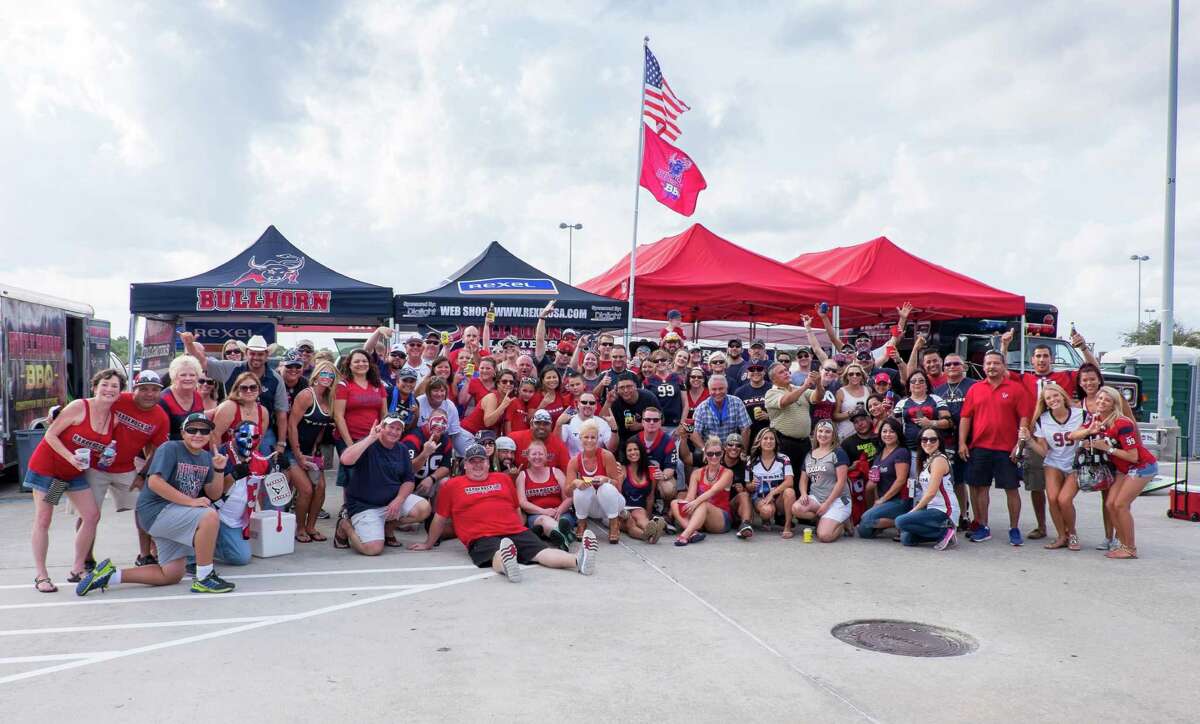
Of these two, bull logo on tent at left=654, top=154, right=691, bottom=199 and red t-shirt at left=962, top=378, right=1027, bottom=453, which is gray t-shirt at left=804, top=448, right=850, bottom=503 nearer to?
red t-shirt at left=962, top=378, right=1027, bottom=453

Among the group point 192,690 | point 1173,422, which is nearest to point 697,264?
point 1173,422

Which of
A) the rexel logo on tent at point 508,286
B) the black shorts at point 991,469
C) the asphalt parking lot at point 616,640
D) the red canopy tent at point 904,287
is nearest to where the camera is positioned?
the asphalt parking lot at point 616,640

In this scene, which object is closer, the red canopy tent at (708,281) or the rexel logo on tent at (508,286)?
the rexel logo on tent at (508,286)

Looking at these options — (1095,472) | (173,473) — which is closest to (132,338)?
(173,473)

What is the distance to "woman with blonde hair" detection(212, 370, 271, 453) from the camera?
20.2ft

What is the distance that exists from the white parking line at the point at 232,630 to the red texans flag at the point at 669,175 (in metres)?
8.51

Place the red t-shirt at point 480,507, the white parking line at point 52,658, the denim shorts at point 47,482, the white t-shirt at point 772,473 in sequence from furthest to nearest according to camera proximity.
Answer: the white t-shirt at point 772,473 < the red t-shirt at point 480,507 < the denim shorts at point 47,482 < the white parking line at point 52,658

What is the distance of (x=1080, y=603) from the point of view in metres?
5.62

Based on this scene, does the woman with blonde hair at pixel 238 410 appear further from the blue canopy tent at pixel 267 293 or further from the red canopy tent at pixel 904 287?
the red canopy tent at pixel 904 287

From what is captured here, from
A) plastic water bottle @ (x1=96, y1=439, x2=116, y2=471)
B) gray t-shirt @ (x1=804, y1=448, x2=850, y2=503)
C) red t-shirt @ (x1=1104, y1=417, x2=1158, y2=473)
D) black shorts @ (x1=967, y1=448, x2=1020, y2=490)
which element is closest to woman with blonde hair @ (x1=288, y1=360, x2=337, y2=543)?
plastic water bottle @ (x1=96, y1=439, x2=116, y2=471)

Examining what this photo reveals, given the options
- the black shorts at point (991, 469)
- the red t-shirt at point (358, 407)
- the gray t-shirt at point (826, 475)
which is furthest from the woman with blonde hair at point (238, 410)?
the black shorts at point (991, 469)

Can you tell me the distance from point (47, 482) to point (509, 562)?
321 cm

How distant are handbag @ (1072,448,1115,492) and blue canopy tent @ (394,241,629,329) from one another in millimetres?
7167

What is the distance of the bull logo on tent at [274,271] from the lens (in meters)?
12.2
